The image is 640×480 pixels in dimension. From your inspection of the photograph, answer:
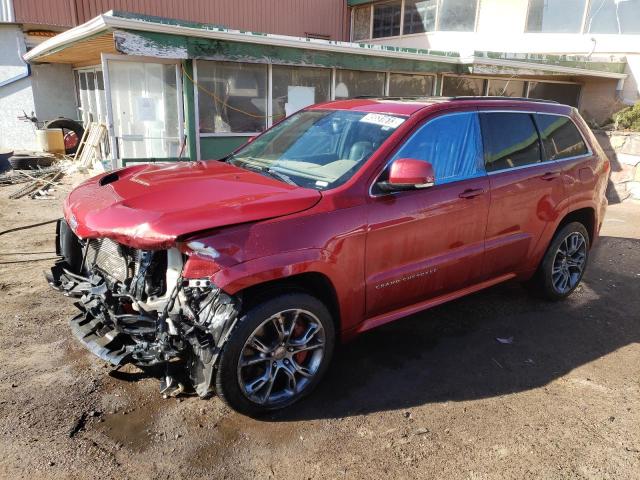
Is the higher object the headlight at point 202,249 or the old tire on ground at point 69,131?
the headlight at point 202,249

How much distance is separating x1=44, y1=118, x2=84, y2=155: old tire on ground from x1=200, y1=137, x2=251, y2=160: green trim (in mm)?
5998

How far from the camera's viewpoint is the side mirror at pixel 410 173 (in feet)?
10.2

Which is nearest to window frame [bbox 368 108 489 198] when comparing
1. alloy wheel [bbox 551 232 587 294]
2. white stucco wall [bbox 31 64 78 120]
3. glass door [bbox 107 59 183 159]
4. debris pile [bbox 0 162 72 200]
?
alloy wheel [bbox 551 232 587 294]

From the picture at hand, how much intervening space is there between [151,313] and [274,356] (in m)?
0.74

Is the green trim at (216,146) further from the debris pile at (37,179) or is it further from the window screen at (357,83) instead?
the debris pile at (37,179)

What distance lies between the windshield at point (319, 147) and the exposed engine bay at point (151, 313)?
1007 millimetres

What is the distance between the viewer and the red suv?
271cm

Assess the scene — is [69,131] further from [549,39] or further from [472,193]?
[549,39]

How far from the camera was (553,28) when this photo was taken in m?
14.3

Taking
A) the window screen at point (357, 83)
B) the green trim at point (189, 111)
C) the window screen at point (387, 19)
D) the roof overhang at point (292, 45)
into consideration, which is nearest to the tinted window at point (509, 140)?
the roof overhang at point (292, 45)

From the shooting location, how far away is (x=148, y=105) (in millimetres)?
9133

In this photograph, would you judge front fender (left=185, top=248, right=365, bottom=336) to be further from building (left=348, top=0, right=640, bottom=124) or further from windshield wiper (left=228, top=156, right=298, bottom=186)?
building (left=348, top=0, right=640, bottom=124)

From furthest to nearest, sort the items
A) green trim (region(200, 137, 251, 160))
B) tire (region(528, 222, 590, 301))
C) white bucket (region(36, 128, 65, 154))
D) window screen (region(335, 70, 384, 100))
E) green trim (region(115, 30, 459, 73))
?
white bucket (region(36, 128, 65, 154)) → window screen (region(335, 70, 384, 100)) → green trim (region(200, 137, 251, 160)) → green trim (region(115, 30, 459, 73)) → tire (region(528, 222, 590, 301))

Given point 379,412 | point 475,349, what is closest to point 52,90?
point 475,349
